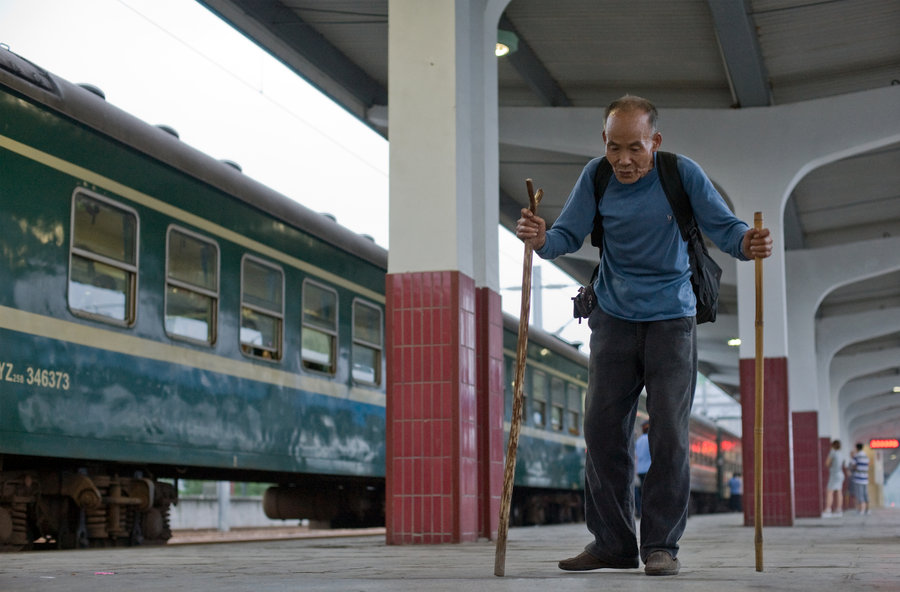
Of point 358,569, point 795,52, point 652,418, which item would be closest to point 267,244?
point 358,569

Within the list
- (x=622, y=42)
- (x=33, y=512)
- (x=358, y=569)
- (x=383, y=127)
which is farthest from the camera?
(x=383, y=127)

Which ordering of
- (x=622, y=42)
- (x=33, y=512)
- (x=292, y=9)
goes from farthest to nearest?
(x=622, y=42) → (x=292, y=9) → (x=33, y=512)

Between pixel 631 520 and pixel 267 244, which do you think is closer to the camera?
pixel 631 520

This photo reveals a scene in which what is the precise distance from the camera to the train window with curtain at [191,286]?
8984 mm

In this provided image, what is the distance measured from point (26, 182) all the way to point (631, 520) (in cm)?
483

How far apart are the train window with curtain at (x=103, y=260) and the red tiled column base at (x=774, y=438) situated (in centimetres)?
915

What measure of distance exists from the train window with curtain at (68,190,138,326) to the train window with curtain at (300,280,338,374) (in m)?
2.62

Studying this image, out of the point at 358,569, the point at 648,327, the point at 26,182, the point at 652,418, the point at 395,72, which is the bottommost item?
the point at 358,569

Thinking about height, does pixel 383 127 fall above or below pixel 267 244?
above

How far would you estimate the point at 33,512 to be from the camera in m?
8.55

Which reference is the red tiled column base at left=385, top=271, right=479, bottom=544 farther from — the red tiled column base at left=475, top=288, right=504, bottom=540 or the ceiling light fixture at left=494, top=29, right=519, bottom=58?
the ceiling light fixture at left=494, top=29, right=519, bottom=58

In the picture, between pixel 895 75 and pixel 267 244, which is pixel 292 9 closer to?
pixel 267 244

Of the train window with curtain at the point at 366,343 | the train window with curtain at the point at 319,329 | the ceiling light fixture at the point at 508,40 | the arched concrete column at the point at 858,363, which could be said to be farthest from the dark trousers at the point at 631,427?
the arched concrete column at the point at 858,363

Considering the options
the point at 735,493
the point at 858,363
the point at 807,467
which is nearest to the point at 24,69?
the point at 807,467
